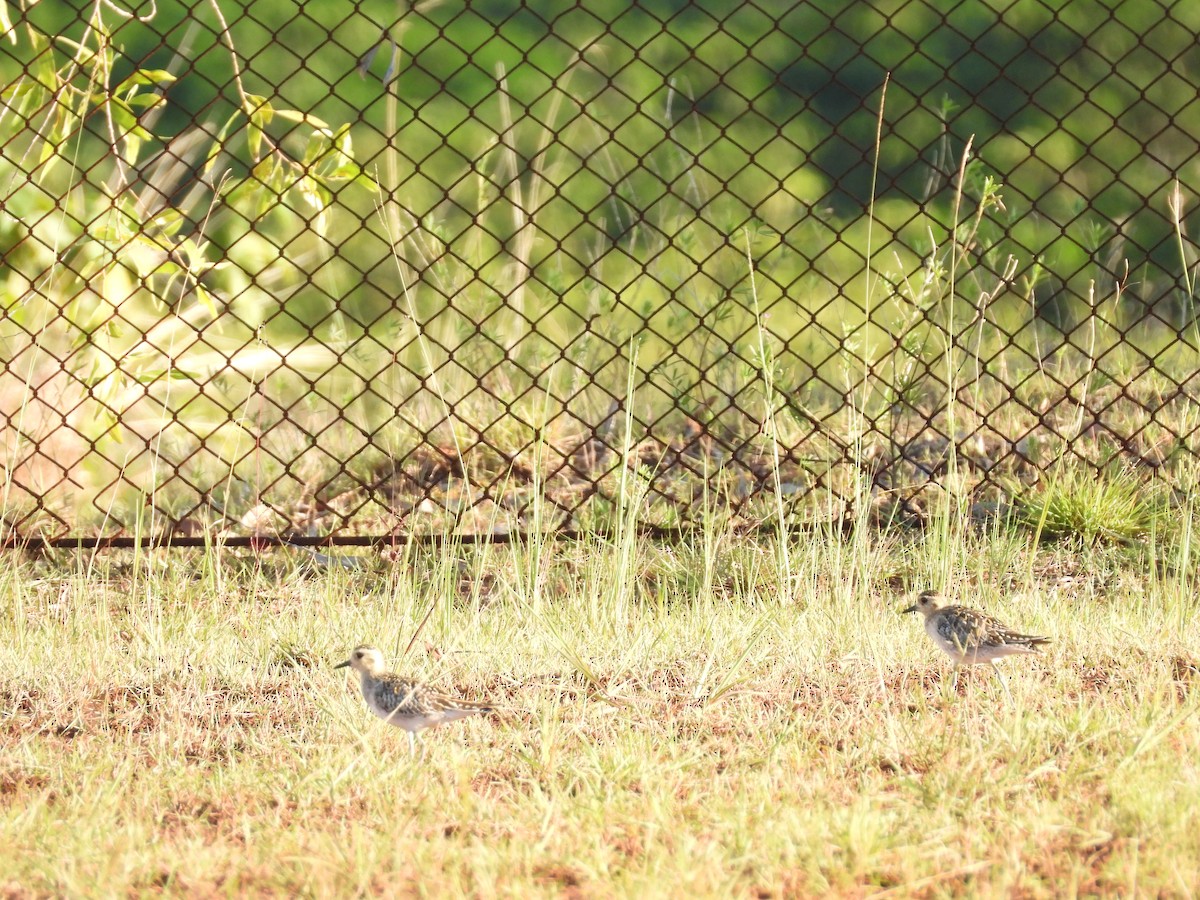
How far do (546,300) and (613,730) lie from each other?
2314mm

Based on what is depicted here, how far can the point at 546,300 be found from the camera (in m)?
4.77

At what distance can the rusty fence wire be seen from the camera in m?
3.77

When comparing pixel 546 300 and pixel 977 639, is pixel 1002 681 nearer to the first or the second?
pixel 977 639

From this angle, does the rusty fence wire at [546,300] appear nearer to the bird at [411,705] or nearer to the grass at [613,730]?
the grass at [613,730]

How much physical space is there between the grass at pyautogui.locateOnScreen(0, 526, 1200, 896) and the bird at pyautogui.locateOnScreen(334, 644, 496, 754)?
0.24ft

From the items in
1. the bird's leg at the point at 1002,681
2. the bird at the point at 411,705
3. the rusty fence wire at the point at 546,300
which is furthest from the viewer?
the rusty fence wire at the point at 546,300

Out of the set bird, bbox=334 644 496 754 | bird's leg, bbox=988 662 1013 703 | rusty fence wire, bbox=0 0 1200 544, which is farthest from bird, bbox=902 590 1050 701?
bird, bbox=334 644 496 754

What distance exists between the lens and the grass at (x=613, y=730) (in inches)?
80.5

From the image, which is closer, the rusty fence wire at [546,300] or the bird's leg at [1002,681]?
the bird's leg at [1002,681]

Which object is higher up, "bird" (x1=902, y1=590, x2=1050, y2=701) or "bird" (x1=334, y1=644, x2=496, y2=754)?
"bird" (x1=902, y1=590, x2=1050, y2=701)

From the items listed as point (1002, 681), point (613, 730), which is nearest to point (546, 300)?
point (613, 730)

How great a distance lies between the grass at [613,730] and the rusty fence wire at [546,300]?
24cm

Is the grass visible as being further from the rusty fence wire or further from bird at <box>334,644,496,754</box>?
the rusty fence wire

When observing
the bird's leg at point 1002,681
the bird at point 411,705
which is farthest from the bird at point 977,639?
the bird at point 411,705
